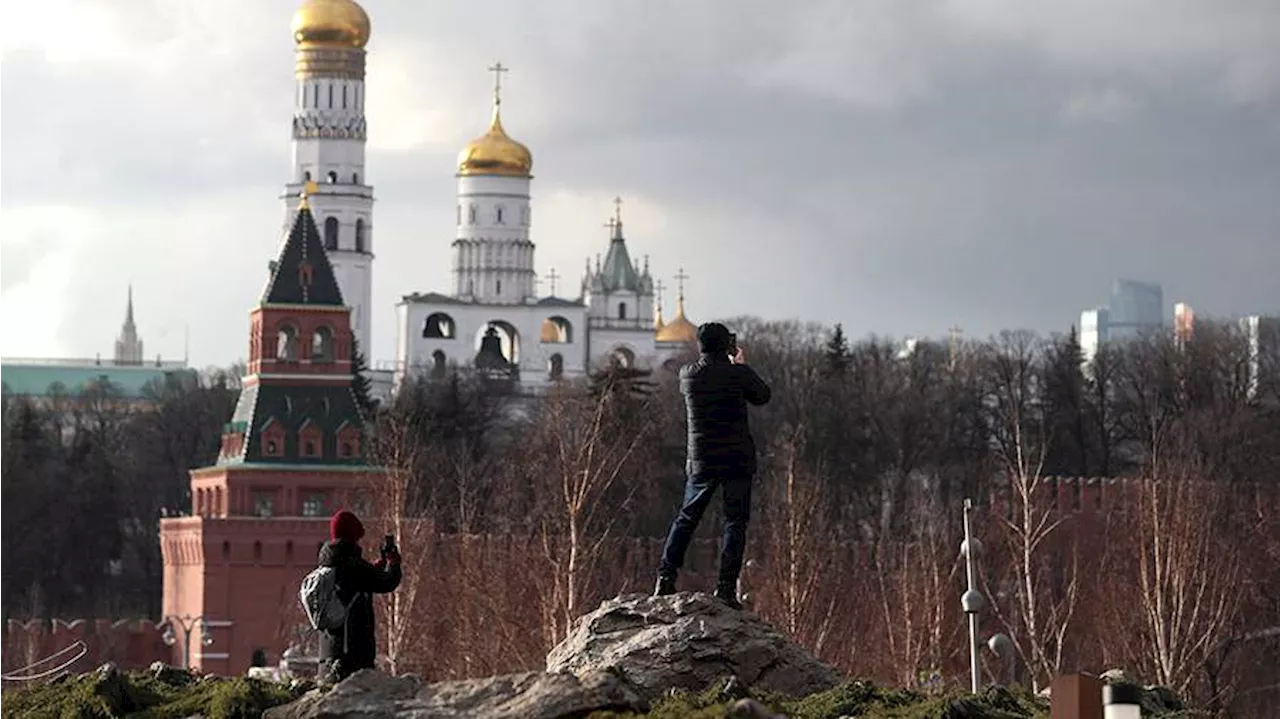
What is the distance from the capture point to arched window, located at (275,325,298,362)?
310 ft

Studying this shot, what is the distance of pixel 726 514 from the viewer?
74.5ft

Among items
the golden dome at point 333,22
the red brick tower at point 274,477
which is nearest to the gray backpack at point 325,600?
the red brick tower at point 274,477

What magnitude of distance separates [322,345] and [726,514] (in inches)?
2859

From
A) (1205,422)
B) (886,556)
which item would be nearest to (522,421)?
(1205,422)

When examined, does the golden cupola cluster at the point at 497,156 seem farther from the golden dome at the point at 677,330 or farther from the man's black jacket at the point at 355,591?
the man's black jacket at the point at 355,591

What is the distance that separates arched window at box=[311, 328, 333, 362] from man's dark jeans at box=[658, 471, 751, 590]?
7233 cm

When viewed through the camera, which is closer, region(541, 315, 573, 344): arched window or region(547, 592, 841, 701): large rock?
region(547, 592, 841, 701): large rock

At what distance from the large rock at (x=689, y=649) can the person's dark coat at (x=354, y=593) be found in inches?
48.6

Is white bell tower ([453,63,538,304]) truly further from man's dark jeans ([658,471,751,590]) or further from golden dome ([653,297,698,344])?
man's dark jeans ([658,471,751,590])

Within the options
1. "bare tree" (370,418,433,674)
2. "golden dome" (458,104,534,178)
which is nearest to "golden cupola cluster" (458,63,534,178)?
"golden dome" (458,104,534,178)

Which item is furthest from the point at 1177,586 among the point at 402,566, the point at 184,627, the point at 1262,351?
the point at 1262,351

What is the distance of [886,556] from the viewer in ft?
235

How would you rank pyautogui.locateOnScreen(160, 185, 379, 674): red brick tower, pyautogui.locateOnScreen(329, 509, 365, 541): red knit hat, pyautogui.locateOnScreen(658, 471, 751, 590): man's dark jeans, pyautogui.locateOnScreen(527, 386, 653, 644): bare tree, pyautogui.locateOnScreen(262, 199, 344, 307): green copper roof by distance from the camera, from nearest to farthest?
pyautogui.locateOnScreen(329, 509, 365, 541): red knit hat < pyautogui.locateOnScreen(658, 471, 751, 590): man's dark jeans < pyautogui.locateOnScreen(527, 386, 653, 644): bare tree < pyautogui.locateOnScreen(160, 185, 379, 674): red brick tower < pyautogui.locateOnScreen(262, 199, 344, 307): green copper roof

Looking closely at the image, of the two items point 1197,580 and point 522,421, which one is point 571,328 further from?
point 1197,580
